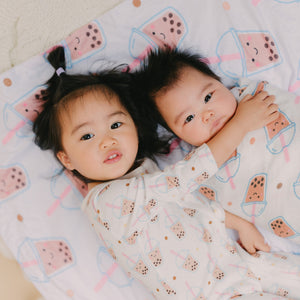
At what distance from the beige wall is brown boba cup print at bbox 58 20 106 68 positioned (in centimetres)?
88

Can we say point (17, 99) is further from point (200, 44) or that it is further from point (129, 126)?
point (200, 44)

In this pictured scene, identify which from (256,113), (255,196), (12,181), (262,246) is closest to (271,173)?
Result: (255,196)

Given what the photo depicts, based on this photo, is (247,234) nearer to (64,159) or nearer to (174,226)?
(174,226)

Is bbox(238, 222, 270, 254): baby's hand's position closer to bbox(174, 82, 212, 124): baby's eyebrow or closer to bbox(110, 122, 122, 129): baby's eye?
bbox(174, 82, 212, 124): baby's eyebrow

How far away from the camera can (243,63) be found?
1.35m

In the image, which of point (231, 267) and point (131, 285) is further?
point (131, 285)

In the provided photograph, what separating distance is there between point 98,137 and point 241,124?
1.61ft

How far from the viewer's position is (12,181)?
1.31m

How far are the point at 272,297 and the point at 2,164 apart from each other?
1100 mm

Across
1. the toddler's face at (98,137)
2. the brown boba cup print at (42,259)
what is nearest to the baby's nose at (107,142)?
the toddler's face at (98,137)

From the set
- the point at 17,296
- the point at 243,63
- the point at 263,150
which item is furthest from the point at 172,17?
the point at 17,296

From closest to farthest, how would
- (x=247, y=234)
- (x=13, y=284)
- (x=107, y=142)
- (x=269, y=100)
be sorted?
(x=107, y=142), (x=269, y=100), (x=247, y=234), (x=13, y=284)

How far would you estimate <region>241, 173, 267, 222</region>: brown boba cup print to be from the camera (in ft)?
3.91

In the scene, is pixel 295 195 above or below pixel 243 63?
below
